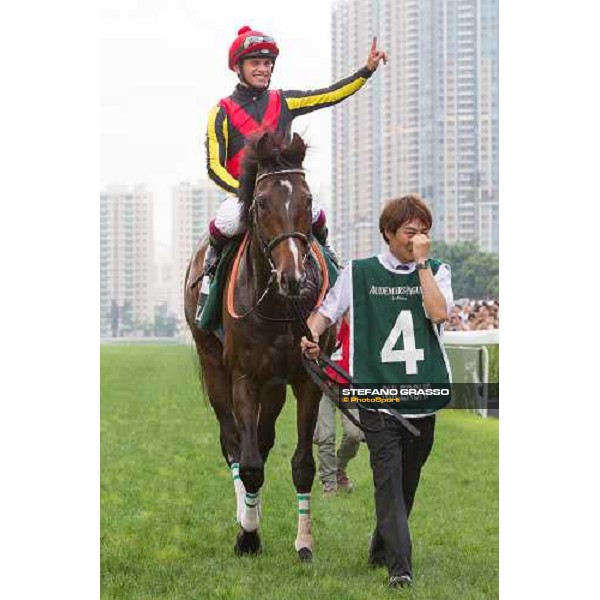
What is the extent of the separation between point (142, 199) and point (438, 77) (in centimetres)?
250

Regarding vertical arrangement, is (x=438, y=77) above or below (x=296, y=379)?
above

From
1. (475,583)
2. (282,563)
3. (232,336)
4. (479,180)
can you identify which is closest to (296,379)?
(232,336)

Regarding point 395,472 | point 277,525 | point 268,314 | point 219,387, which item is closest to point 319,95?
point 268,314

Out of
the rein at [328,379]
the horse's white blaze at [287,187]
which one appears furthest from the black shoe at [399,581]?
the horse's white blaze at [287,187]

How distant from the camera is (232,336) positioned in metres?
7.23

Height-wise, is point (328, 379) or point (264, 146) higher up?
point (264, 146)

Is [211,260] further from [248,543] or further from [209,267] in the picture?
[248,543]

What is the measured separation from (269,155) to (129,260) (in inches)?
171

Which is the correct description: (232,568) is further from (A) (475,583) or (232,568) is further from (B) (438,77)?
(B) (438,77)

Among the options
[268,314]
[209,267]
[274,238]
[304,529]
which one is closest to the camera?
[274,238]

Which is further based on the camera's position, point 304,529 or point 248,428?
point 304,529

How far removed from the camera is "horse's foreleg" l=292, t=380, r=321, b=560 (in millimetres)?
7082

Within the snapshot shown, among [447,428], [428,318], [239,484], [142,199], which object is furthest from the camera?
[447,428]

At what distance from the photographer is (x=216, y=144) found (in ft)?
24.7
